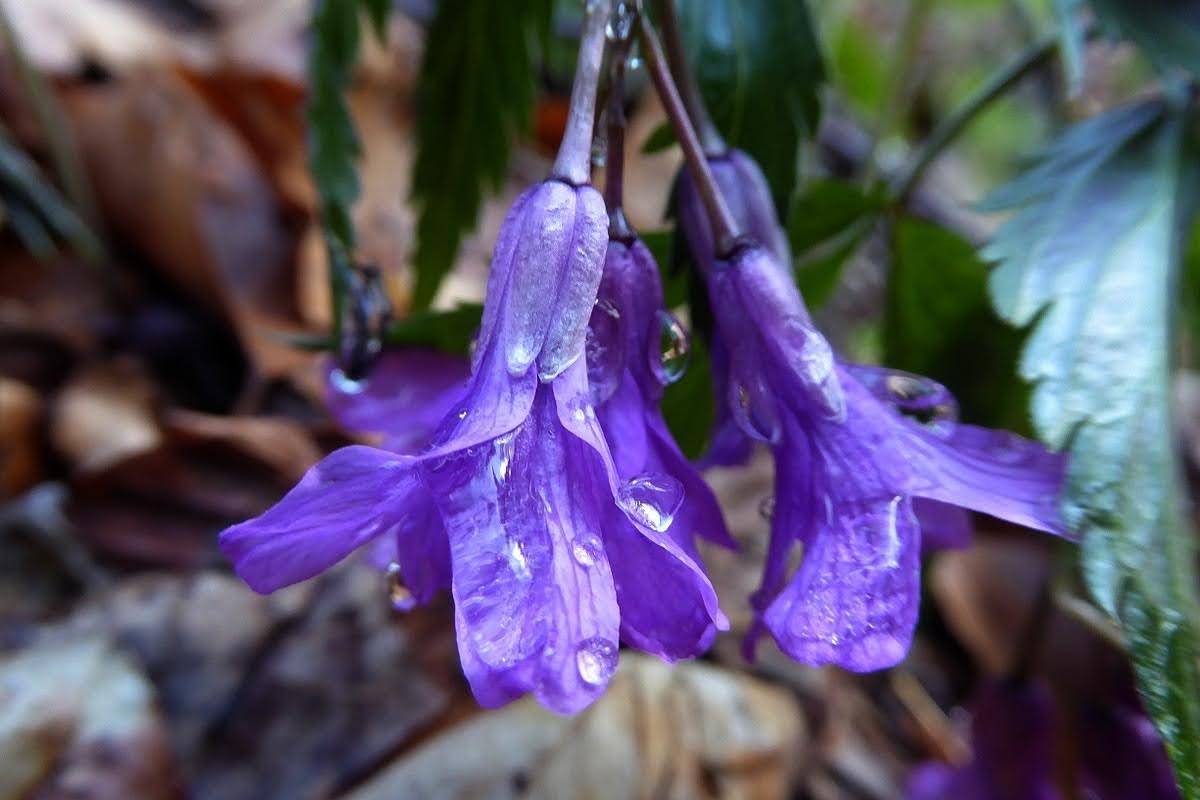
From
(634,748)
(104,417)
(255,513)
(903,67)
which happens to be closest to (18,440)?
(104,417)

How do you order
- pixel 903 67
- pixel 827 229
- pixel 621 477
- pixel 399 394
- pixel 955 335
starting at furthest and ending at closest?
pixel 903 67 < pixel 955 335 < pixel 827 229 < pixel 399 394 < pixel 621 477

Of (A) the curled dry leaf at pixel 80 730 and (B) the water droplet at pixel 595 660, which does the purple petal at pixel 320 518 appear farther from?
(A) the curled dry leaf at pixel 80 730

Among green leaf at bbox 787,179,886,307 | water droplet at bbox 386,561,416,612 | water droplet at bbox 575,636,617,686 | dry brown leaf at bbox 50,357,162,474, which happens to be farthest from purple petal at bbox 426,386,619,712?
dry brown leaf at bbox 50,357,162,474

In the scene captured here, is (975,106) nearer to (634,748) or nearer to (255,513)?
(634,748)

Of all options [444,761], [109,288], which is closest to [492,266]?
[444,761]

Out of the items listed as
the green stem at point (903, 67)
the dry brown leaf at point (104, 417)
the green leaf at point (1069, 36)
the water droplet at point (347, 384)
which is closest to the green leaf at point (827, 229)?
the green leaf at point (1069, 36)
